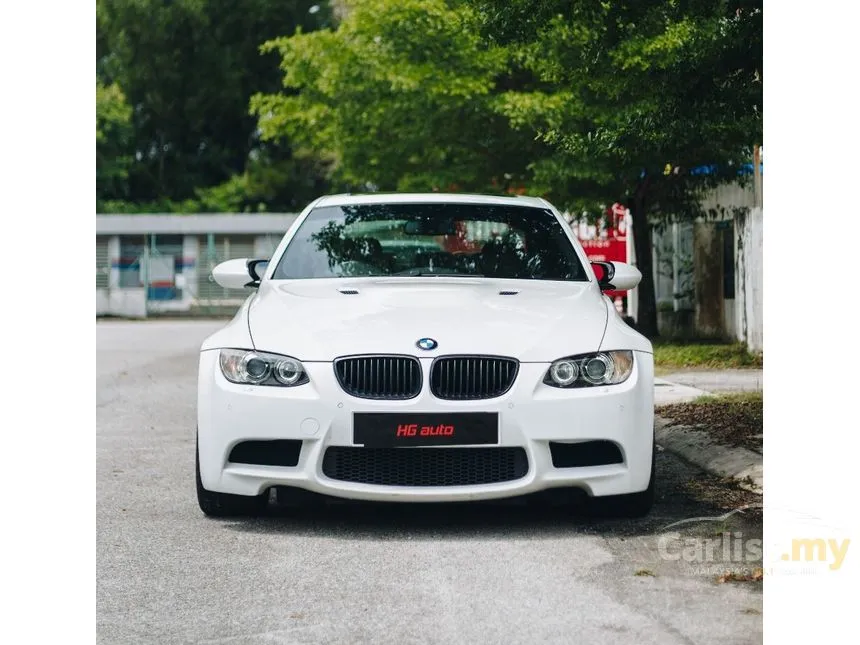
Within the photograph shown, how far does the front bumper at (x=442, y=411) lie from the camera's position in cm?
635

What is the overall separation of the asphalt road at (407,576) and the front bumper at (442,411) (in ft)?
0.76

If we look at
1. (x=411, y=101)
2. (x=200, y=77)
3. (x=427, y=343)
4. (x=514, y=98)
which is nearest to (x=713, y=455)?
(x=427, y=343)

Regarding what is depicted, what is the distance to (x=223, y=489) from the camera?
6684mm

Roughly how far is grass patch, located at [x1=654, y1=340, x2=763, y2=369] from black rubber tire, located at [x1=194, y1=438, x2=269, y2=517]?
1029 cm

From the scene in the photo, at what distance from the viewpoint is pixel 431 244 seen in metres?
7.96

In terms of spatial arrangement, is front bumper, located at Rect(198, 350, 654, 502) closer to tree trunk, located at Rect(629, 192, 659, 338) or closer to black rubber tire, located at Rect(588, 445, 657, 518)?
black rubber tire, located at Rect(588, 445, 657, 518)

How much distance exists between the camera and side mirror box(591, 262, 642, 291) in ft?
26.2

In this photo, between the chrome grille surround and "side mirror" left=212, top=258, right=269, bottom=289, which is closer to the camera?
the chrome grille surround

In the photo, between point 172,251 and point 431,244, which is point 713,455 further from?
point 172,251

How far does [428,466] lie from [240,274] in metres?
2.08

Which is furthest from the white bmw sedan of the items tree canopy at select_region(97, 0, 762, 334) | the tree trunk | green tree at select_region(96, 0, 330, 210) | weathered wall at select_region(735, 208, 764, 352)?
green tree at select_region(96, 0, 330, 210)

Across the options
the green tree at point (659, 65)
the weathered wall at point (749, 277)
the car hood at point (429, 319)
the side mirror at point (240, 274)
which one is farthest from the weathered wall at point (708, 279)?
the car hood at point (429, 319)
